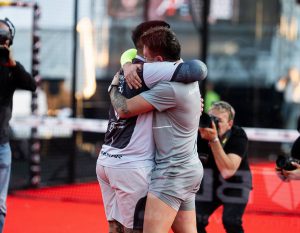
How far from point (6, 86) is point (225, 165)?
193 centimetres

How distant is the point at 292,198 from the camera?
7867 millimetres

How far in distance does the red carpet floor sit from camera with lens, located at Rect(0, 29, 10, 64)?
7.59 ft

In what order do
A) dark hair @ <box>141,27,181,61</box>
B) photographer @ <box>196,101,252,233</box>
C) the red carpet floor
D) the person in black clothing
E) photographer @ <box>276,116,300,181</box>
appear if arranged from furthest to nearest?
the red carpet floor, the person in black clothing, photographer @ <box>196,101,252,233</box>, photographer @ <box>276,116,300,181</box>, dark hair @ <box>141,27,181,61</box>

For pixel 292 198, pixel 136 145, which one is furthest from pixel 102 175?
pixel 292 198

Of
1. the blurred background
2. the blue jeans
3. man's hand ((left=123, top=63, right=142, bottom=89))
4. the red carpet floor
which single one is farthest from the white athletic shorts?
the blurred background

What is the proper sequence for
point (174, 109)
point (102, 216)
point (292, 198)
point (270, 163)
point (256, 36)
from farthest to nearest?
1. point (256, 36)
2. point (270, 163)
3. point (102, 216)
4. point (292, 198)
5. point (174, 109)

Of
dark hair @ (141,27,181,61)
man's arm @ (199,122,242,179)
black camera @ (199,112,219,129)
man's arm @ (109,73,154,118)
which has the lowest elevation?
man's arm @ (199,122,242,179)

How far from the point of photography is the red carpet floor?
763 centimetres

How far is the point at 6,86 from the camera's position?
19.5 ft

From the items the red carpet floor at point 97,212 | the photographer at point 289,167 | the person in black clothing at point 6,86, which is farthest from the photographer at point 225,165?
the person in black clothing at point 6,86

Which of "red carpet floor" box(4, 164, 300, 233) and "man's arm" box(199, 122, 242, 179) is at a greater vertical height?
"man's arm" box(199, 122, 242, 179)

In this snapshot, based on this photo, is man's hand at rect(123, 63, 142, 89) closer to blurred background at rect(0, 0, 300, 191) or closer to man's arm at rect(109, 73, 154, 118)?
man's arm at rect(109, 73, 154, 118)

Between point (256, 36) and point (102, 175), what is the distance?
11.4m

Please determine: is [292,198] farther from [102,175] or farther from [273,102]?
[273,102]
